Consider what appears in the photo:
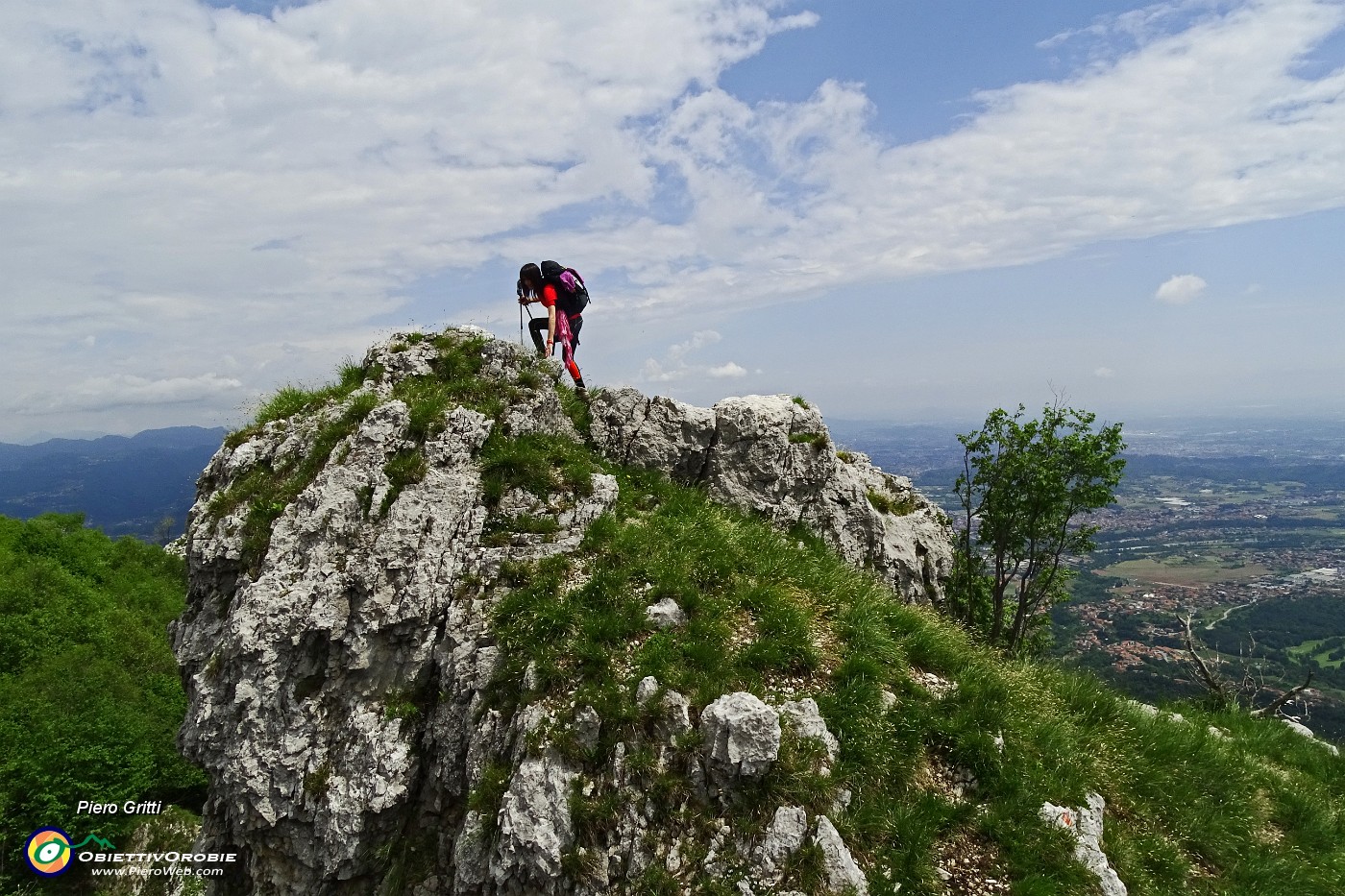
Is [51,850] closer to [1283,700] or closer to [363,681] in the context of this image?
[363,681]

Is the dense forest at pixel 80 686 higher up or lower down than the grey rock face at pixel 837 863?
lower down

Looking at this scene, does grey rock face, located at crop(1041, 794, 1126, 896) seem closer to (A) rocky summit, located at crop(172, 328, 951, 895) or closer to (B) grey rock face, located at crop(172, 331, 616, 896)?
(A) rocky summit, located at crop(172, 328, 951, 895)

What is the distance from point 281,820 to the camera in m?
11.6

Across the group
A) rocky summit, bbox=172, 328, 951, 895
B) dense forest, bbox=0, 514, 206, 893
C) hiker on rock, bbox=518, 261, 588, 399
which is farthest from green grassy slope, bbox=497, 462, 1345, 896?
dense forest, bbox=0, 514, 206, 893

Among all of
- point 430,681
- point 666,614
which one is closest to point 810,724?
point 666,614

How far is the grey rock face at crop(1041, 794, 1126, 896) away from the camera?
356 inches

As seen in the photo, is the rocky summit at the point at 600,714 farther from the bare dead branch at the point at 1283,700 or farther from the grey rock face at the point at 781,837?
the bare dead branch at the point at 1283,700

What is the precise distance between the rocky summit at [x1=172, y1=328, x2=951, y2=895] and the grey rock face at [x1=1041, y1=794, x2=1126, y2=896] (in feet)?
11.1

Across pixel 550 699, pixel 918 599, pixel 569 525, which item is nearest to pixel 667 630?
pixel 550 699

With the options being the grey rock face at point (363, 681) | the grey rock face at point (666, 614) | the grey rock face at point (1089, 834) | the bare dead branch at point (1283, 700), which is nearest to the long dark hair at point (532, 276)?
the grey rock face at point (363, 681)

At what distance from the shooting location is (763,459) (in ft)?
62.0

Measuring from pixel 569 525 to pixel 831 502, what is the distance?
925 centimetres

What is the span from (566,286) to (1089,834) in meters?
17.4

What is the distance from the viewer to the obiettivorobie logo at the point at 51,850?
2441 cm
